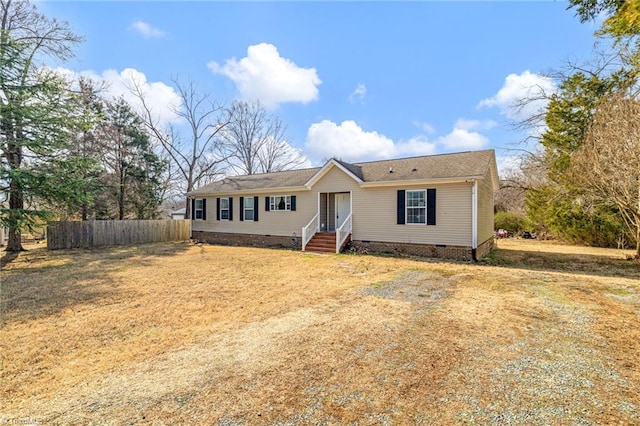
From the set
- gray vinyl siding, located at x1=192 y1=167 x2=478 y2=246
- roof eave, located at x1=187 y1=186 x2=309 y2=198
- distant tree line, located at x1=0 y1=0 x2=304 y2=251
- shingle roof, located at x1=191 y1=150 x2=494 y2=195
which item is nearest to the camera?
distant tree line, located at x1=0 y1=0 x2=304 y2=251

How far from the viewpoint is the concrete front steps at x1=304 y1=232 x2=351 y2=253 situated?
13.4m

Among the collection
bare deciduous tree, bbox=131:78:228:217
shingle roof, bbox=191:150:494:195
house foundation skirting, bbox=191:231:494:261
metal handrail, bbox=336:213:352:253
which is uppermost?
bare deciduous tree, bbox=131:78:228:217

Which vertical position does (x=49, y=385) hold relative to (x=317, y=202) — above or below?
below

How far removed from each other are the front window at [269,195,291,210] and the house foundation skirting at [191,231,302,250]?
151 cm

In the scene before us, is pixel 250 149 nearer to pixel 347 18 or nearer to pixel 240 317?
pixel 347 18

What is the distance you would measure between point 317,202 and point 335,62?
328 inches

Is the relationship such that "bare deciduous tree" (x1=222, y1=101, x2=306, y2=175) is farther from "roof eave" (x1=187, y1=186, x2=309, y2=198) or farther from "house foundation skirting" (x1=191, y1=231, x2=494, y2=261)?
"house foundation skirting" (x1=191, y1=231, x2=494, y2=261)

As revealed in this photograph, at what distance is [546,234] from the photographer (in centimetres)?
2053

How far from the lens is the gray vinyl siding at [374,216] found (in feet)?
37.3

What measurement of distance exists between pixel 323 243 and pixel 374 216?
258cm

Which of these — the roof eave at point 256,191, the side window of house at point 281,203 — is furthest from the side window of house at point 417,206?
the side window of house at point 281,203

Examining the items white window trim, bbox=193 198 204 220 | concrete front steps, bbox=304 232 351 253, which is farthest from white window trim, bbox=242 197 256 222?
concrete front steps, bbox=304 232 351 253

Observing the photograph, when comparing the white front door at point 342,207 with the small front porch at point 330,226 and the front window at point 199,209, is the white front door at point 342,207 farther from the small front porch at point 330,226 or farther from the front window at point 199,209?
the front window at point 199,209

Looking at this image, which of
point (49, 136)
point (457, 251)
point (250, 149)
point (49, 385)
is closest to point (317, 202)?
point (457, 251)
